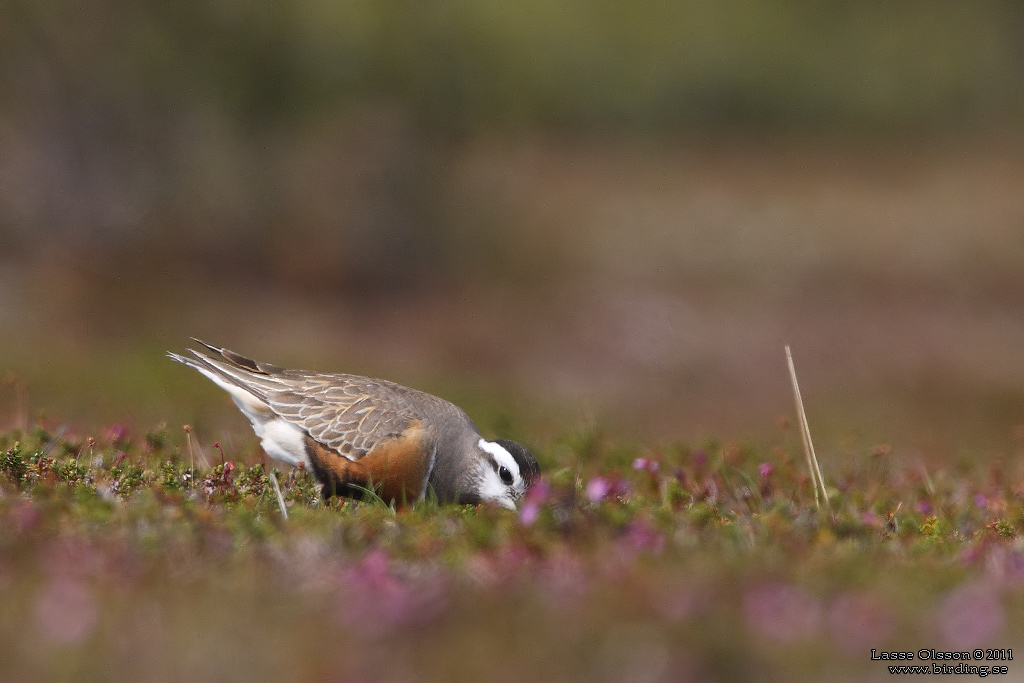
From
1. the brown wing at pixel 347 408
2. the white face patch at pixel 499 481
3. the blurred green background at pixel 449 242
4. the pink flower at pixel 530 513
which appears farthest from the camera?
the blurred green background at pixel 449 242

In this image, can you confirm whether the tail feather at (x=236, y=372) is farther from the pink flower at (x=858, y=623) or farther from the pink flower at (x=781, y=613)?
the pink flower at (x=858, y=623)

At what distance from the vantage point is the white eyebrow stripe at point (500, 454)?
6793 mm

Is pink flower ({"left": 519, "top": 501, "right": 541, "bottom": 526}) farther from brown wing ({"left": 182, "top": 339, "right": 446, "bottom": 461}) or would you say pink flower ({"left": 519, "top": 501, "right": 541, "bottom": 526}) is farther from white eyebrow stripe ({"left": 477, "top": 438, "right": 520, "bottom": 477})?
brown wing ({"left": 182, "top": 339, "right": 446, "bottom": 461})

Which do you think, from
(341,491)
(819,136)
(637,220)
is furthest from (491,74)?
(341,491)

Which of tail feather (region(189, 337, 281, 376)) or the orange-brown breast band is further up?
tail feather (region(189, 337, 281, 376))

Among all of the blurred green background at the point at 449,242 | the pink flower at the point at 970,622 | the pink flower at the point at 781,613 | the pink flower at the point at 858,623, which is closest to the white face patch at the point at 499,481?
the pink flower at the point at 781,613

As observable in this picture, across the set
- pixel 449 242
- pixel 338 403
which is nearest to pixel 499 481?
pixel 338 403

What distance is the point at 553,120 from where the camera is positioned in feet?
116

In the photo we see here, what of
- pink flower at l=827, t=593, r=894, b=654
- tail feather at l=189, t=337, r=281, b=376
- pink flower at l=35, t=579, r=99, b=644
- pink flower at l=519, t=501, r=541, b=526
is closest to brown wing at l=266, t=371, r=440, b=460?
tail feather at l=189, t=337, r=281, b=376

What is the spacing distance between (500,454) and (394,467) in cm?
68

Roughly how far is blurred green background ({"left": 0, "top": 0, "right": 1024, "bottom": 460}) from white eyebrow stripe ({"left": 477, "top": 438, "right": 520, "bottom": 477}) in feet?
13.9

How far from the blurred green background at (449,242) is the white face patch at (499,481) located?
4309 mm

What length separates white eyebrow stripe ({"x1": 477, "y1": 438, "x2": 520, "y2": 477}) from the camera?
22.3ft

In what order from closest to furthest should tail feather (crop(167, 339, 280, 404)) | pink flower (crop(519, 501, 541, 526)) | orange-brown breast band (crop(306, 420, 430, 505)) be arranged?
pink flower (crop(519, 501, 541, 526)) → orange-brown breast band (crop(306, 420, 430, 505)) → tail feather (crop(167, 339, 280, 404))
